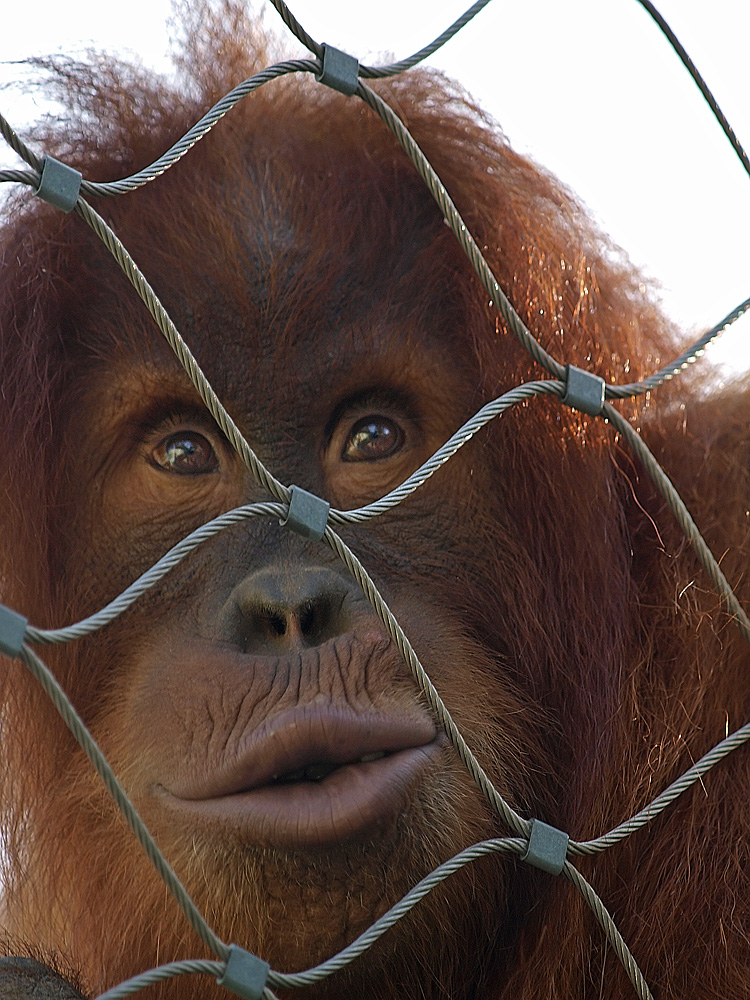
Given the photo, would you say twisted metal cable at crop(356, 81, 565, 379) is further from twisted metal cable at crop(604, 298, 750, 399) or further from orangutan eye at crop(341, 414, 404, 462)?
orangutan eye at crop(341, 414, 404, 462)

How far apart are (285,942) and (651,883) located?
1.65ft

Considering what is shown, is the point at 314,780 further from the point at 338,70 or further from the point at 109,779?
the point at 338,70

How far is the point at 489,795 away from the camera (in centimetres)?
146

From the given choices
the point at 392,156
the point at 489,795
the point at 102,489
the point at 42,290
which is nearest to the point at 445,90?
the point at 392,156

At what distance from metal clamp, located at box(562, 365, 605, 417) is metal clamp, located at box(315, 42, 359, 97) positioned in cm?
44

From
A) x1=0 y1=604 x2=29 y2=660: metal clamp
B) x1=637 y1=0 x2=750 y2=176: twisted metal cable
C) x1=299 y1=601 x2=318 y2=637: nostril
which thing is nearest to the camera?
x1=0 y1=604 x2=29 y2=660: metal clamp

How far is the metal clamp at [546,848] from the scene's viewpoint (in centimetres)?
147

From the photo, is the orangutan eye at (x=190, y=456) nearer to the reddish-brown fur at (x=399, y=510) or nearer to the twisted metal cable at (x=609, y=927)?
the reddish-brown fur at (x=399, y=510)

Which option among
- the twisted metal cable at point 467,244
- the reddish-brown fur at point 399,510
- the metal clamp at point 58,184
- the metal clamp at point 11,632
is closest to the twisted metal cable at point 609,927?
the reddish-brown fur at point 399,510

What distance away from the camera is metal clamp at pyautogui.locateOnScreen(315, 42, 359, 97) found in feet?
4.82

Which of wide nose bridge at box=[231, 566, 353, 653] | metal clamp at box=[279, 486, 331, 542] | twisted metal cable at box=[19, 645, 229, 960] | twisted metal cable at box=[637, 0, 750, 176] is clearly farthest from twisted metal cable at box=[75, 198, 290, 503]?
twisted metal cable at box=[637, 0, 750, 176]

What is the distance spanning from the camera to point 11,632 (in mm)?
1115

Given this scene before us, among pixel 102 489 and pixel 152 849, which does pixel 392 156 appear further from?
pixel 152 849

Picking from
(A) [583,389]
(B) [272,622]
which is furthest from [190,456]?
(A) [583,389]
